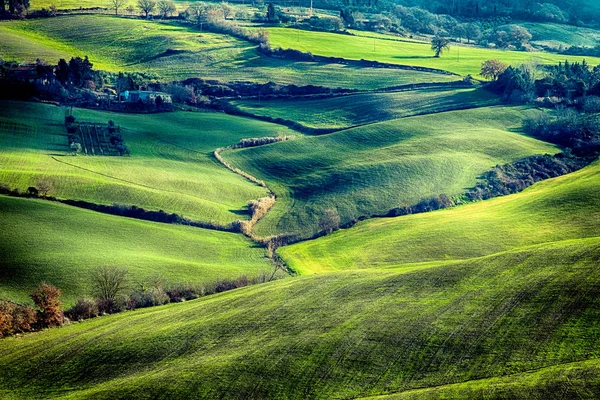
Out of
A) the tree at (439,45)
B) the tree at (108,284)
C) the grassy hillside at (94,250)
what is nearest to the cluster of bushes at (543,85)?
the tree at (439,45)

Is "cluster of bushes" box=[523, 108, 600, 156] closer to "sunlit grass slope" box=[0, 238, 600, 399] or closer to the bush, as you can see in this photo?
"sunlit grass slope" box=[0, 238, 600, 399]

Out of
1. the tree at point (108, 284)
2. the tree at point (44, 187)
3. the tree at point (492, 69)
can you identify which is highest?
the tree at point (492, 69)

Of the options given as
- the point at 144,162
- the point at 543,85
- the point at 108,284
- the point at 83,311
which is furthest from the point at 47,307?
the point at 543,85

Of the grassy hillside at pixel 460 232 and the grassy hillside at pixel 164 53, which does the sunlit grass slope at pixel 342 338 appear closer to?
the grassy hillside at pixel 460 232

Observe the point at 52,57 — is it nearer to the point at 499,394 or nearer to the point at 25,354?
the point at 25,354

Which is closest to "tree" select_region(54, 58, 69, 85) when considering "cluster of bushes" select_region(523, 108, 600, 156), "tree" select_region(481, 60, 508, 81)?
"tree" select_region(481, 60, 508, 81)
